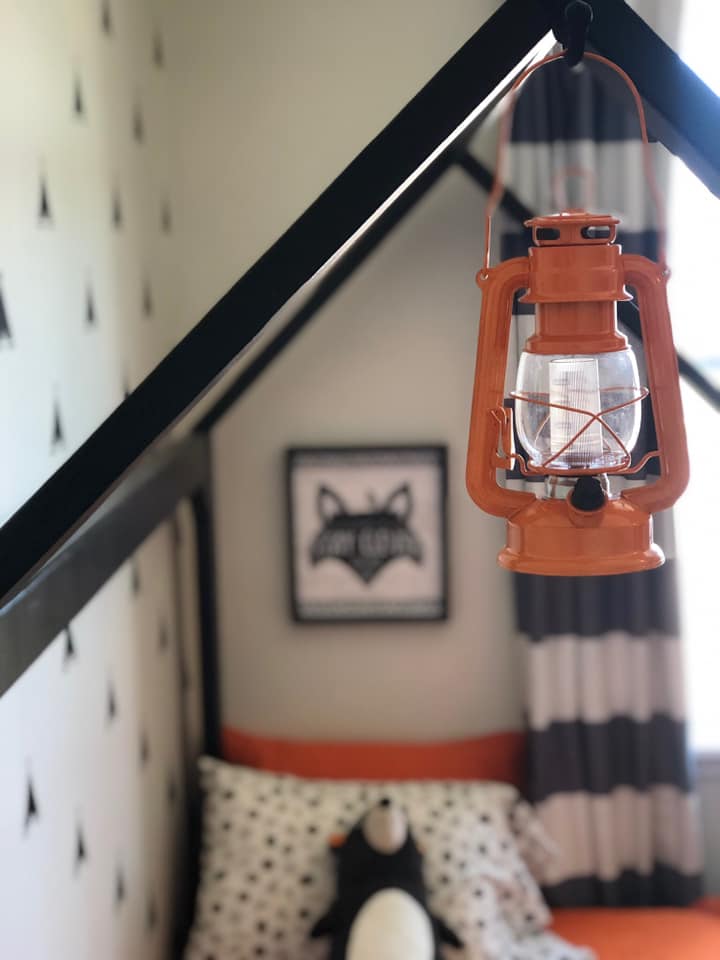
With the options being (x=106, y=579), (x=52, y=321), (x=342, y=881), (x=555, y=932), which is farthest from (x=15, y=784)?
(x=555, y=932)

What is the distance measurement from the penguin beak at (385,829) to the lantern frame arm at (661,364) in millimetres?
1218

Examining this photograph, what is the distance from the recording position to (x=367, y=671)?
2.40 m

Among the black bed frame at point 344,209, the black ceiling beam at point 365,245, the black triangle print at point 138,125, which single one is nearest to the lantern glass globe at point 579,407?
the black bed frame at point 344,209

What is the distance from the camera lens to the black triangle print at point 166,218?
217 cm

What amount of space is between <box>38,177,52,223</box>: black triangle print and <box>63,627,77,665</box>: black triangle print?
1.73 feet

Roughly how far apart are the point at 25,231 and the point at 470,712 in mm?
1440

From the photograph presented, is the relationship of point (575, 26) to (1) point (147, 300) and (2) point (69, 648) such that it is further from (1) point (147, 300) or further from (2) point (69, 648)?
(1) point (147, 300)

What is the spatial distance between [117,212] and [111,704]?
0.78 m

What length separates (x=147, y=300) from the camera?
2051 mm

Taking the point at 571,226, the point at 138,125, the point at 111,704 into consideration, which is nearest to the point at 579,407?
the point at 571,226

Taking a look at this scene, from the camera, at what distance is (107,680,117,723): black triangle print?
68.2 inches

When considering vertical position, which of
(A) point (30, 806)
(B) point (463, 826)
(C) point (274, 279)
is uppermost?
(C) point (274, 279)

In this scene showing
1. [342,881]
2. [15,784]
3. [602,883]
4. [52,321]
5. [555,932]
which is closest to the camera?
[15,784]

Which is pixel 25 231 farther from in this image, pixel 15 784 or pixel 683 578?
pixel 683 578
